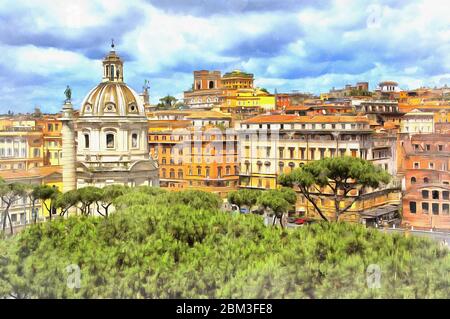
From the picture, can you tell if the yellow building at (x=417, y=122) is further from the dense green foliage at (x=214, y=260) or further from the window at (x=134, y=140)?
the dense green foliage at (x=214, y=260)

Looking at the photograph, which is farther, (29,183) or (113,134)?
(113,134)

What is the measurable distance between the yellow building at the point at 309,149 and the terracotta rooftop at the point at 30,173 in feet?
21.8

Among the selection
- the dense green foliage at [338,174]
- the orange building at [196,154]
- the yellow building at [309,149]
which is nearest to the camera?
the dense green foliage at [338,174]

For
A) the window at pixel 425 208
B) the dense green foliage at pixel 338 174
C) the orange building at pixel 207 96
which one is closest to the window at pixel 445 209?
the window at pixel 425 208

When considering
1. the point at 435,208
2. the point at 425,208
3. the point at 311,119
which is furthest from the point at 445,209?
the point at 311,119

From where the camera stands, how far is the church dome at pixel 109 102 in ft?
78.7

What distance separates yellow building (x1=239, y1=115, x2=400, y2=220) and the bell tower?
18.0ft

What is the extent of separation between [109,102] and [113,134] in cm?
120

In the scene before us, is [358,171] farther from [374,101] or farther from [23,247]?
[374,101]

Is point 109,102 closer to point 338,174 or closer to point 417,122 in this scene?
point 338,174

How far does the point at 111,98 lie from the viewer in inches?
947

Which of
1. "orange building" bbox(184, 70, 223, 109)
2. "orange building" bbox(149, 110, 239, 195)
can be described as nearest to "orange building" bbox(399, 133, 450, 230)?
"orange building" bbox(149, 110, 239, 195)
